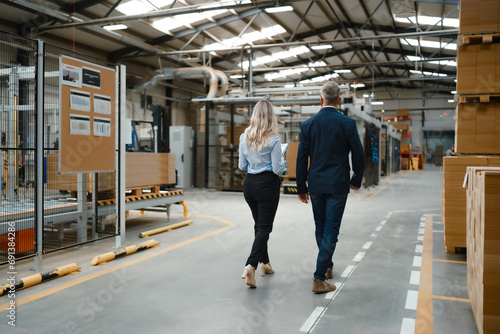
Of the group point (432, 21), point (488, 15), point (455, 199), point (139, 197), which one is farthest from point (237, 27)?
point (455, 199)

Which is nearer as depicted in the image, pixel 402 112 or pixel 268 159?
pixel 268 159

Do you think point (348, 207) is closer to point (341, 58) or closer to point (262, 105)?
point (262, 105)

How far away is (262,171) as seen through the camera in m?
4.09

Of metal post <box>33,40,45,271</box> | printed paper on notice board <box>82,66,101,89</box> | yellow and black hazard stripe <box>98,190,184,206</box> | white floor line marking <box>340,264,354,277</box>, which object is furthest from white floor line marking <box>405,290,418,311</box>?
yellow and black hazard stripe <box>98,190,184,206</box>

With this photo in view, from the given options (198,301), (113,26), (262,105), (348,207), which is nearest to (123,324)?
(198,301)

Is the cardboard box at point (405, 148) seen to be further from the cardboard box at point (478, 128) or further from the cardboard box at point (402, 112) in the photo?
the cardboard box at point (478, 128)

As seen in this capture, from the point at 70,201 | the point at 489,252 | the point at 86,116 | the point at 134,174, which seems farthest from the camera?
the point at 134,174

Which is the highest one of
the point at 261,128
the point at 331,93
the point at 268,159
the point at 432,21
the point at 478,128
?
the point at 432,21

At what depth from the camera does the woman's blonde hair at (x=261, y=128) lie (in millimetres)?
4125

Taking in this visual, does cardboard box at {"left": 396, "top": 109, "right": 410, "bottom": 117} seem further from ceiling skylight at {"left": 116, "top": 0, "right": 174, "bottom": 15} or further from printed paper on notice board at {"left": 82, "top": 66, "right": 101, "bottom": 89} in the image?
printed paper on notice board at {"left": 82, "top": 66, "right": 101, "bottom": 89}

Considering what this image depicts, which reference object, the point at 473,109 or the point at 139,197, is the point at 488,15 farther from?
the point at 139,197

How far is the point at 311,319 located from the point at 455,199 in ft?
10.7

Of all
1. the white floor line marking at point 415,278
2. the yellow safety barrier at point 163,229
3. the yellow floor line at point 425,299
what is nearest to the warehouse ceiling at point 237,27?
the yellow safety barrier at point 163,229

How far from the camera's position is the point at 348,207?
34.5 feet
